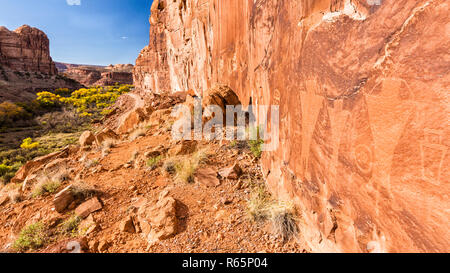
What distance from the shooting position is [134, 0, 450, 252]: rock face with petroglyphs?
1.00 m

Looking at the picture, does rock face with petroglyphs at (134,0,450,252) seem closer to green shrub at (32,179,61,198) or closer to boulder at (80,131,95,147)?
green shrub at (32,179,61,198)

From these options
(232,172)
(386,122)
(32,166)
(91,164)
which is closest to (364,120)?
(386,122)

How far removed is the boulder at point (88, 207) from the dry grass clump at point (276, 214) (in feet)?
8.92

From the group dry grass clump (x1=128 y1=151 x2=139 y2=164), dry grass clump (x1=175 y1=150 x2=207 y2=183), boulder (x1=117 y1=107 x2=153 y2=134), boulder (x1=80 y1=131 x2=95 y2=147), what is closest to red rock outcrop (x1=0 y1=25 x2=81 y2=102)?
boulder (x1=117 y1=107 x2=153 y2=134)

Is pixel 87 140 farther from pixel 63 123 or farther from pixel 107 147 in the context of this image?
pixel 63 123

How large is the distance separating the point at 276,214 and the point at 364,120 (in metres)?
1.51

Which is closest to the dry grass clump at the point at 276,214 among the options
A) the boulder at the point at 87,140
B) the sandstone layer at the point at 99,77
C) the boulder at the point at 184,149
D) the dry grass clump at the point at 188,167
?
the dry grass clump at the point at 188,167

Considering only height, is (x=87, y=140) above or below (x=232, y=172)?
above

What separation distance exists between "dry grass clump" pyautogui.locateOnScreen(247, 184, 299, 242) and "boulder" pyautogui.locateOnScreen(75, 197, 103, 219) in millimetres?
2719

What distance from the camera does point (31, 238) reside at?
278 cm

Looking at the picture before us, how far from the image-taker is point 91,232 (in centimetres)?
277

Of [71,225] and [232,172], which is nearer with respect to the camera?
[71,225]

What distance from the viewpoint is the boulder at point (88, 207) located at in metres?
3.12
